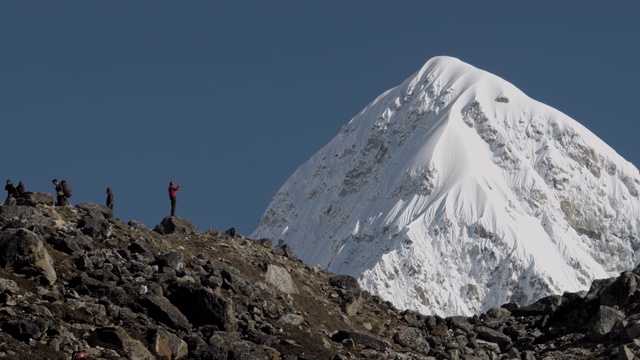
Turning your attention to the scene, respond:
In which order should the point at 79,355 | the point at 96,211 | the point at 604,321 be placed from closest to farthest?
the point at 79,355
the point at 96,211
the point at 604,321

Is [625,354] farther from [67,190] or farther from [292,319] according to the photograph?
[67,190]

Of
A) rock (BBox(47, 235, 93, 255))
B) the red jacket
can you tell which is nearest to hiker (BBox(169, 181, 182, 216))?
the red jacket

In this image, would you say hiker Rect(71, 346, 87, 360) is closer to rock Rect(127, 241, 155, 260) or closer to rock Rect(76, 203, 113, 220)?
rock Rect(127, 241, 155, 260)

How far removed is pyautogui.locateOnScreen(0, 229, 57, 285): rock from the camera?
45812 mm

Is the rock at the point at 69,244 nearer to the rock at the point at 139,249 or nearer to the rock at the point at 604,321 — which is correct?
the rock at the point at 139,249

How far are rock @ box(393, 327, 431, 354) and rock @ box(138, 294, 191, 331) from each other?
37.8 ft

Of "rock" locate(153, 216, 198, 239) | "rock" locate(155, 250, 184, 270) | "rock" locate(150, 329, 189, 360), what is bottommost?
"rock" locate(150, 329, 189, 360)

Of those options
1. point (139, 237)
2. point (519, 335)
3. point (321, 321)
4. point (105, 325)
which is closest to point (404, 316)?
point (519, 335)

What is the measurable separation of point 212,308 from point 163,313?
1814mm

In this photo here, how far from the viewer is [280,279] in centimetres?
5616

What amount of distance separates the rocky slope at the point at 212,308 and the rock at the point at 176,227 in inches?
2.8

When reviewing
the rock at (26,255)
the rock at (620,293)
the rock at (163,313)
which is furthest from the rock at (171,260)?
the rock at (620,293)

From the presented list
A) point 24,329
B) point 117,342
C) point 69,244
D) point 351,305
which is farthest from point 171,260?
point 24,329

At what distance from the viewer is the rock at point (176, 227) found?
190ft
